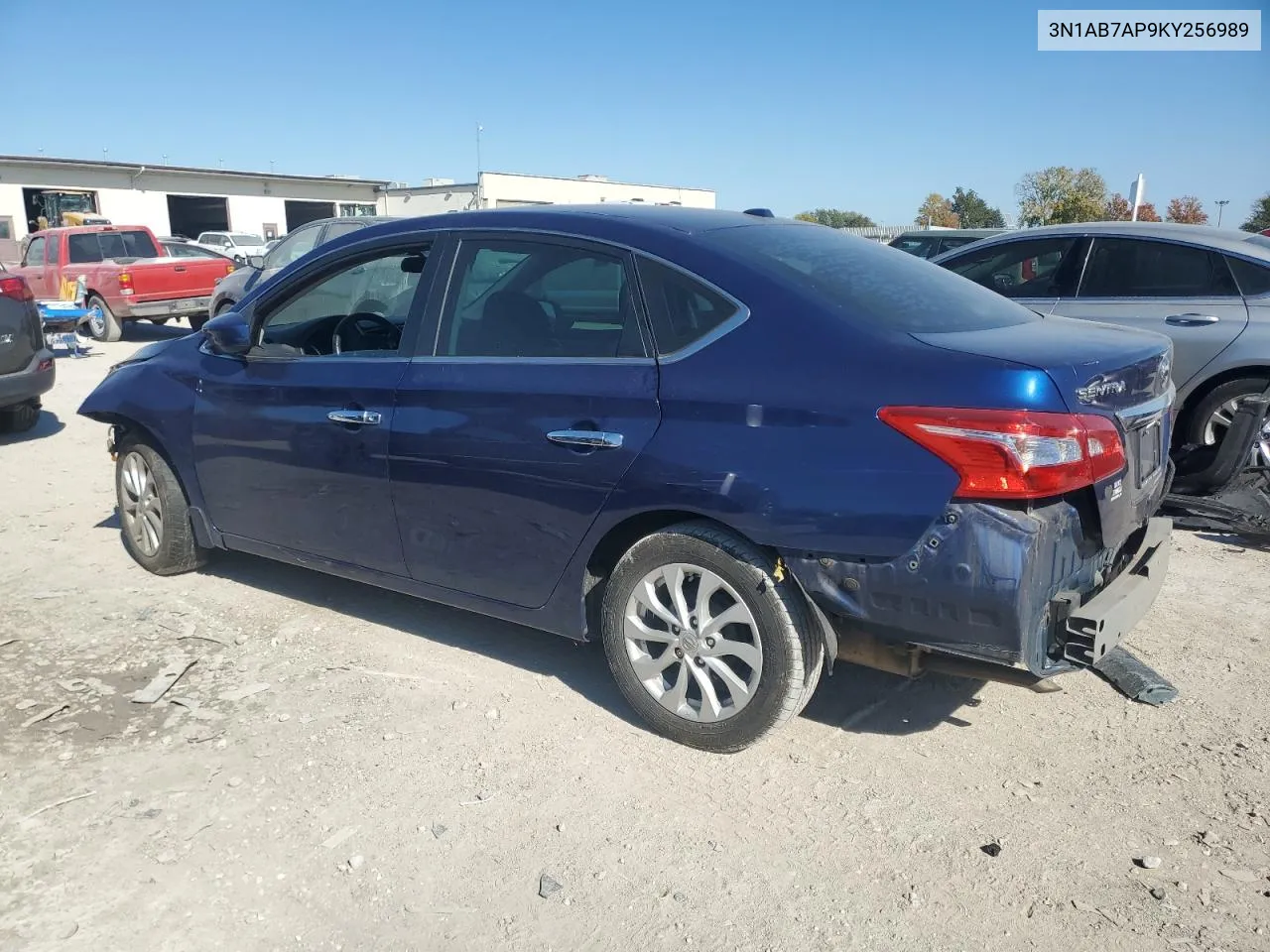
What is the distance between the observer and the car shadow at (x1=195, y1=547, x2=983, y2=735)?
148 inches

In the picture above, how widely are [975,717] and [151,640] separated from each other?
344cm

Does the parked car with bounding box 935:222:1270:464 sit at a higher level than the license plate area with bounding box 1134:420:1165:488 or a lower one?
higher

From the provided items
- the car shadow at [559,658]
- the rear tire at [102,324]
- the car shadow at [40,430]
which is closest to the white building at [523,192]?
the rear tire at [102,324]

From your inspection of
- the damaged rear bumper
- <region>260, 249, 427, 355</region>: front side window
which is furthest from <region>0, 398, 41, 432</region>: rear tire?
the damaged rear bumper

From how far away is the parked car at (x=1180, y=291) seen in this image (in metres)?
6.23

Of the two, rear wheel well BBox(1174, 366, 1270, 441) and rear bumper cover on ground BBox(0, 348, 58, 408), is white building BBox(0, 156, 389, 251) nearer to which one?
rear bumper cover on ground BBox(0, 348, 58, 408)

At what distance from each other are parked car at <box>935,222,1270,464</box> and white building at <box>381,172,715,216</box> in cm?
3296

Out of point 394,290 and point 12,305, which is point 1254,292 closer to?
point 394,290

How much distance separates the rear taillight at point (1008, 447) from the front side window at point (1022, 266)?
14.1 feet

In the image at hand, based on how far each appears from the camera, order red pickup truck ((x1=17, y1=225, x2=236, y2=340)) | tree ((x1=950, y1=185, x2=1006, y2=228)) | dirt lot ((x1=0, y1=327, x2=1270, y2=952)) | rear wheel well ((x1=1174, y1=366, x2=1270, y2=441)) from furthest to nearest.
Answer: tree ((x1=950, y1=185, x2=1006, y2=228)), red pickup truck ((x1=17, y1=225, x2=236, y2=340)), rear wheel well ((x1=1174, y1=366, x2=1270, y2=441)), dirt lot ((x1=0, y1=327, x2=1270, y2=952))

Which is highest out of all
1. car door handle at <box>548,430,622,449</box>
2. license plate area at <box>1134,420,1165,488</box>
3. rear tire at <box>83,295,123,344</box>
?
rear tire at <box>83,295,123,344</box>

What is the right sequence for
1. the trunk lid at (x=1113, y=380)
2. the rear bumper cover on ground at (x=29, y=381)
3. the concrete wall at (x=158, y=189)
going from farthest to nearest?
the concrete wall at (x=158, y=189)
the rear bumper cover on ground at (x=29, y=381)
the trunk lid at (x=1113, y=380)

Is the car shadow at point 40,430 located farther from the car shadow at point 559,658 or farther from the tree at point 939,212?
the tree at point 939,212

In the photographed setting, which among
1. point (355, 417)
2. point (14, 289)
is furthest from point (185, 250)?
point (355, 417)
